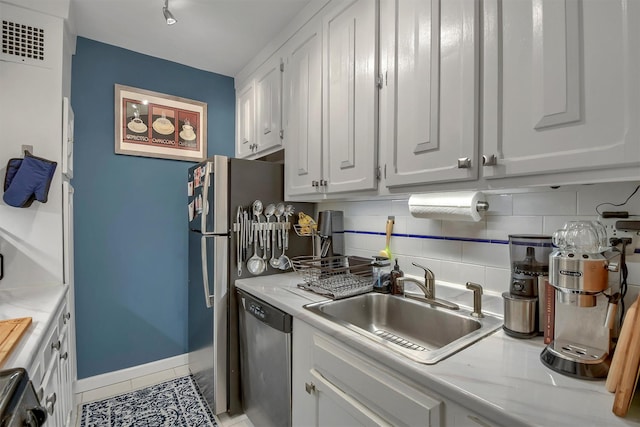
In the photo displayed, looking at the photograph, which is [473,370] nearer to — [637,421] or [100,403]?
[637,421]

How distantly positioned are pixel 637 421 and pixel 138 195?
110 inches

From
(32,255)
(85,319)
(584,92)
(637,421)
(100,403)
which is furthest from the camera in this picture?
(85,319)

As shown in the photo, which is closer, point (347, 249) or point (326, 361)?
point (326, 361)

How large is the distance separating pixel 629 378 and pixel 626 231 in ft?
1.91

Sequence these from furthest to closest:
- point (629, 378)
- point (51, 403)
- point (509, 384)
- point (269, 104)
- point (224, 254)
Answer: point (269, 104) < point (224, 254) < point (51, 403) < point (509, 384) < point (629, 378)

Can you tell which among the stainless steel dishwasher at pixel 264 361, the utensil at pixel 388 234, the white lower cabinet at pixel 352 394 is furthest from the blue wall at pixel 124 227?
the utensil at pixel 388 234

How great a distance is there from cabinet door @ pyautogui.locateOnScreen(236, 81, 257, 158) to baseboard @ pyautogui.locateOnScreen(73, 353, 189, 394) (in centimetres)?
182

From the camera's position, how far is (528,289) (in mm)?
1046

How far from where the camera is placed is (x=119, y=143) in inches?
92.4

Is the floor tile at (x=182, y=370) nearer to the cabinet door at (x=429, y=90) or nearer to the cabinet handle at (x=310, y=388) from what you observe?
the cabinet handle at (x=310, y=388)

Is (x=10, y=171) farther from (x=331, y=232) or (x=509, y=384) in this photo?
(x=509, y=384)

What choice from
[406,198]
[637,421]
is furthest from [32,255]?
[637,421]

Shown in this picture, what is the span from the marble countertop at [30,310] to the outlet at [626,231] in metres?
1.84

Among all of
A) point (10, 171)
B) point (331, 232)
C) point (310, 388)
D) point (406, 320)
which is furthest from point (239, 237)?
point (10, 171)
